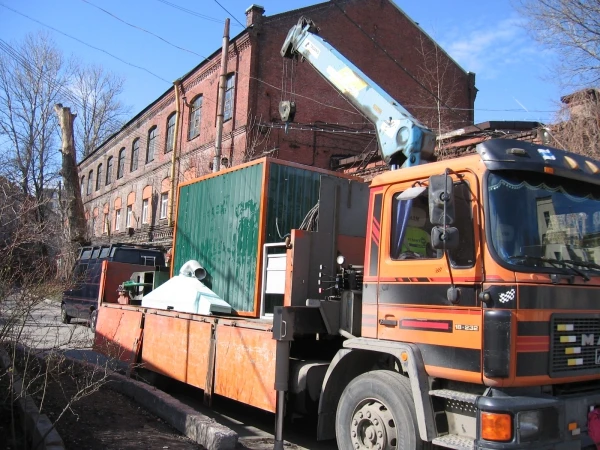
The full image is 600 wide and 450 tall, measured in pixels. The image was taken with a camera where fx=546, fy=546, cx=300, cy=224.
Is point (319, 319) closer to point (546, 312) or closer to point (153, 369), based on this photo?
point (546, 312)

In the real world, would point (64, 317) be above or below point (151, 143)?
below

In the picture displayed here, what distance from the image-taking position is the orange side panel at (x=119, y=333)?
342 inches

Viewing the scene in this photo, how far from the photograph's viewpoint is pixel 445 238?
3916mm

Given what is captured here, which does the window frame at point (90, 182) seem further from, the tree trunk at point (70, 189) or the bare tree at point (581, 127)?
the bare tree at point (581, 127)

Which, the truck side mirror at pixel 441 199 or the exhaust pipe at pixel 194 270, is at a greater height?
the truck side mirror at pixel 441 199

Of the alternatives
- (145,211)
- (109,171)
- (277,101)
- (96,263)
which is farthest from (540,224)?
(109,171)

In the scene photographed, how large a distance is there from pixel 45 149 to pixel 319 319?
30639 millimetres

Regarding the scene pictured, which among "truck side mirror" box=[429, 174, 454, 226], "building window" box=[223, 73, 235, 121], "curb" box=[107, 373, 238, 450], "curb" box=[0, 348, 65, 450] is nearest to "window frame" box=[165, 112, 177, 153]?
"building window" box=[223, 73, 235, 121]

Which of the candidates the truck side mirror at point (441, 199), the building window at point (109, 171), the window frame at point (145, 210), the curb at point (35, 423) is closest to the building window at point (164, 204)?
the window frame at point (145, 210)

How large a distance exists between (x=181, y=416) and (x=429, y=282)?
321 centimetres

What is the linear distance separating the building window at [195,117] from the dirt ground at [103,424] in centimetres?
1875

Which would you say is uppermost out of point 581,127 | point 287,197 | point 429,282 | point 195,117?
point 195,117

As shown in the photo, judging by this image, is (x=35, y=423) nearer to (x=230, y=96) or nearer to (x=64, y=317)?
(x=64, y=317)

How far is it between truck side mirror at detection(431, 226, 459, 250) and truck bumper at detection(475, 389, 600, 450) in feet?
3.52
